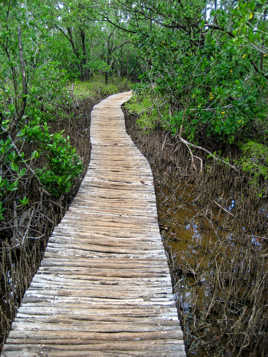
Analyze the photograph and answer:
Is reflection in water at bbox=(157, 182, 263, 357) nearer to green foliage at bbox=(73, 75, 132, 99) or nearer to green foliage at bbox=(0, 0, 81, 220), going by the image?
green foliage at bbox=(0, 0, 81, 220)

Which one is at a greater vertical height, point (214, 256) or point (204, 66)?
point (204, 66)

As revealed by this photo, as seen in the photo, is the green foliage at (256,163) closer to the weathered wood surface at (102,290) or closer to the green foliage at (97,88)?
the weathered wood surface at (102,290)

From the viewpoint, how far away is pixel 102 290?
7.21 ft

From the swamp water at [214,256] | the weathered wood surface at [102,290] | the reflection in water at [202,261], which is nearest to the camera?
the weathered wood surface at [102,290]

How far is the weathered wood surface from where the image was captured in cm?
172

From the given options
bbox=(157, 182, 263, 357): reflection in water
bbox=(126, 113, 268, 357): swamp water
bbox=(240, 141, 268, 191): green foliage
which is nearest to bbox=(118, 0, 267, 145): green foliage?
bbox=(240, 141, 268, 191): green foliage

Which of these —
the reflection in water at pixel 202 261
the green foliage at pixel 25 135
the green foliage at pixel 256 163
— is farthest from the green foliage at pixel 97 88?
the reflection in water at pixel 202 261

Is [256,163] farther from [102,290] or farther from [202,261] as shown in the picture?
[102,290]

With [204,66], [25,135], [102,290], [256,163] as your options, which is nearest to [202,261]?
[102,290]

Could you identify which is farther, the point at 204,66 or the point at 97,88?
the point at 97,88

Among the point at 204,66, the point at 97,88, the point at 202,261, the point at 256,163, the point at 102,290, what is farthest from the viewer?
the point at 97,88

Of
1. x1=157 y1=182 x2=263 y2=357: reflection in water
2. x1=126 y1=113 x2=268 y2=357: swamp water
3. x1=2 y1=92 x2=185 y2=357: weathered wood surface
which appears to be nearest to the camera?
x1=2 y1=92 x2=185 y2=357: weathered wood surface

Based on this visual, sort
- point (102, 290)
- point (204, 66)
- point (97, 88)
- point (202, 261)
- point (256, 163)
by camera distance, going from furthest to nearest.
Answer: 1. point (97, 88)
2. point (256, 163)
3. point (204, 66)
4. point (202, 261)
5. point (102, 290)

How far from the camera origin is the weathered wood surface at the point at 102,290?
1.72 m
